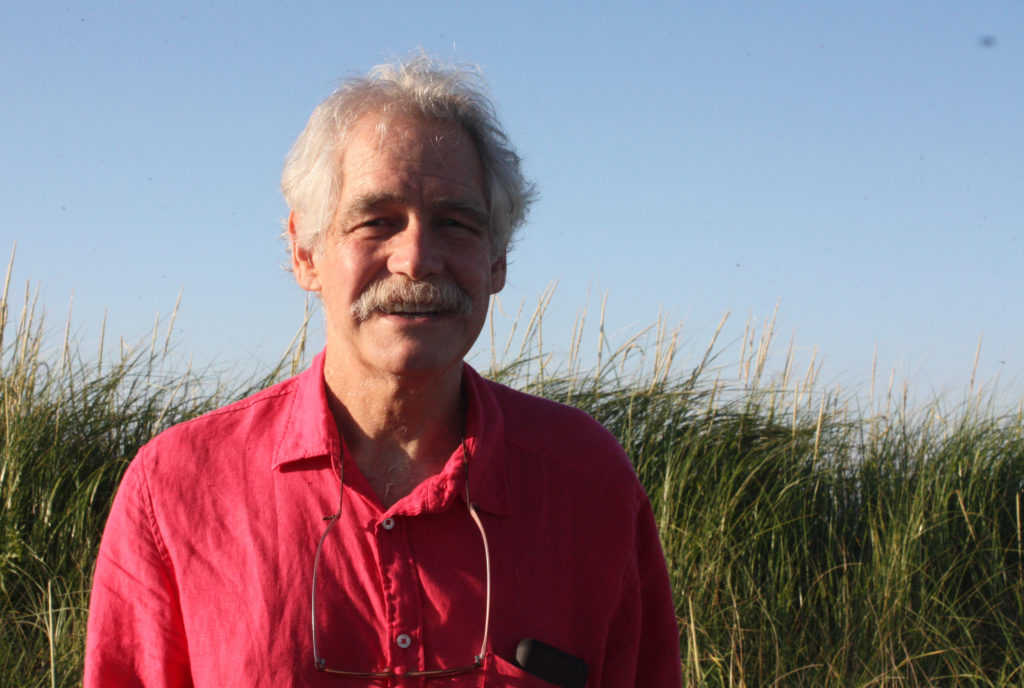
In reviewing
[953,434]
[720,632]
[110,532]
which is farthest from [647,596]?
[953,434]

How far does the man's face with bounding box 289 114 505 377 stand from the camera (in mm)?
1645

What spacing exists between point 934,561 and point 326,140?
3652 mm

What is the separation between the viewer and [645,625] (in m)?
1.88

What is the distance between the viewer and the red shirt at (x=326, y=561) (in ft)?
5.02

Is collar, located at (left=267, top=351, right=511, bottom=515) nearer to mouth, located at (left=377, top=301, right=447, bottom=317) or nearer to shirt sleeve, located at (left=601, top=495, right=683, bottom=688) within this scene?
mouth, located at (left=377, top=301, right=447, bottom=317)

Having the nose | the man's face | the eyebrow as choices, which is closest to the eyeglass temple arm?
the man's face

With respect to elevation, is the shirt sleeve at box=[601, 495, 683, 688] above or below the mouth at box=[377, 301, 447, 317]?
below

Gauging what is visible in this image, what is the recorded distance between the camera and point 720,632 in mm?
3699

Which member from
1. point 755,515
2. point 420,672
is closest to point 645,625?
point 420,672

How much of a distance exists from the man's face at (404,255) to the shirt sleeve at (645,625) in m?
0.52

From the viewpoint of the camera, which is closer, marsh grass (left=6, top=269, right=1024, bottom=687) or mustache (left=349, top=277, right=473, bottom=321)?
mustache (left=349, top=277, right=473, bottom=321)

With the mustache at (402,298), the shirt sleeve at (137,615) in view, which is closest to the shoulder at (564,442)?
the mustache at (402,298)

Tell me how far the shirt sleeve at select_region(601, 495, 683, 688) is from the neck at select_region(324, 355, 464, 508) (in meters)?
0.42

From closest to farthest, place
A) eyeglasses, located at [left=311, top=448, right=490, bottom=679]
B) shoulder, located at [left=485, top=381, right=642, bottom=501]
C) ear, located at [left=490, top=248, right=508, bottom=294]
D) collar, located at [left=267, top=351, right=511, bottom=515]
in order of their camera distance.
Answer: eyeglasses, located at [left=311, top=448, right=490, bottom=679]
collar, located at [left=267, top=351, right=511, bottom=515]
shoulder, located at [left=485, top=381, right=642, bottom=501]
ear, located at [left=490, top=248, right=508, bottom=294]
